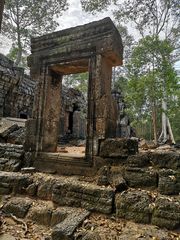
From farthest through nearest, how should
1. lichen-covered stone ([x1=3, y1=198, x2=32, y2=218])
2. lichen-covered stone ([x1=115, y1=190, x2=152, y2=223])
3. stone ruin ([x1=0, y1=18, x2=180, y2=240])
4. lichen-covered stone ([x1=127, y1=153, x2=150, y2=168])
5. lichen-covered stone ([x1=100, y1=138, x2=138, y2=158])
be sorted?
lichen-covered stone ([x1=100, y1=138, x2=138, y2=158]), lichen-covered stone ([x1=127, y1=153, x2=150, y2=168]), lichen-covered stone ([x1=3, y1=198, x2=32, y2=218]), stone ruin ([x1=0, y1=18, x2=180, y2=240]), lichen-covered stone ([x1=115, y1=190, x2=152, y2=223])

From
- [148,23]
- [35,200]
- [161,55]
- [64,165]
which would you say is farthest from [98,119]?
[148,23]

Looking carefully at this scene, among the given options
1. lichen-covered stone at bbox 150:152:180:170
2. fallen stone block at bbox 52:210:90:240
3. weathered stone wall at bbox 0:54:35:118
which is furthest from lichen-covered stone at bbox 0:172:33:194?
weathered stone wall at bbox 0:54:35:118

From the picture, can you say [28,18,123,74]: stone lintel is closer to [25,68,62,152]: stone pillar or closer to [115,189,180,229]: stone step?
[25,68,62,152]: stone pillar

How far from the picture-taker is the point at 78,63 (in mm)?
5027

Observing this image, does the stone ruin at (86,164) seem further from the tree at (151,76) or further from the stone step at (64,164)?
the tree at (151,76)

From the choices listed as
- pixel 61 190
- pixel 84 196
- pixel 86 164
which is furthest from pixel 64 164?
pixel 84 196

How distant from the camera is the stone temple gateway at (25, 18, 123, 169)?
446 centimetres

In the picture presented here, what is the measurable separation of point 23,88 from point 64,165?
9394 millimetres

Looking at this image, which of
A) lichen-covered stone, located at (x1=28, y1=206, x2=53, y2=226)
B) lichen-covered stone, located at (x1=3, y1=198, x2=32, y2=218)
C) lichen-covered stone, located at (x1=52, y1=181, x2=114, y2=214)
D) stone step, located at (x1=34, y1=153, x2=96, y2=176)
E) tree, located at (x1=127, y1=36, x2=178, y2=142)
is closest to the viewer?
lichen-covered stone, located at (x1=52, y1=181, x2=114, y2=214)

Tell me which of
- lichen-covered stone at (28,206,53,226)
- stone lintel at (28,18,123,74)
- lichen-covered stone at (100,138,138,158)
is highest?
stone lintel at (28,18,123,74)

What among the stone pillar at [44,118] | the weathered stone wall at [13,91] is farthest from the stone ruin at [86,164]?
the weathered stone wall at [13,91]

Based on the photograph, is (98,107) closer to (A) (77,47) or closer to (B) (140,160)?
(B) (140,160)

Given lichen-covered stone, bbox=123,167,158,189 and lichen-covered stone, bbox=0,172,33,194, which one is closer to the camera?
lichen-covered stone, bbox=123,167,158,189

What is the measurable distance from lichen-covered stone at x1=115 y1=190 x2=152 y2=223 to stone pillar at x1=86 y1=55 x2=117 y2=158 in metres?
1.26
